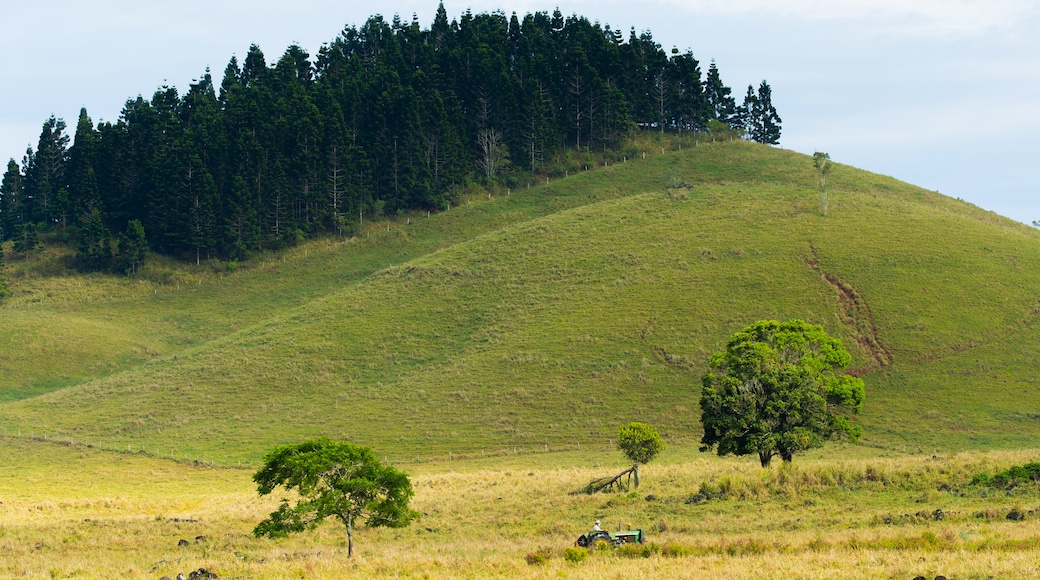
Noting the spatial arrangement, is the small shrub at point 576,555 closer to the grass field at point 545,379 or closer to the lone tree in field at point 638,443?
the grass field at point 545,379

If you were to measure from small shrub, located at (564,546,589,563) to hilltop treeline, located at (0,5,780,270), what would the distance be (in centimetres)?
9359

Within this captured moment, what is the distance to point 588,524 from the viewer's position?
109 feet

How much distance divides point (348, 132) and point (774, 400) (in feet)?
286

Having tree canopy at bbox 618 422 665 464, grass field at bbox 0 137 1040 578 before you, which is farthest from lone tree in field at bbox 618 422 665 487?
grass field at bbox 0 137 1040 578

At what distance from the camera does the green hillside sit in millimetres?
64438

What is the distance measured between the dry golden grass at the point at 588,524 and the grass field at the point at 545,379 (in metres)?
0.18

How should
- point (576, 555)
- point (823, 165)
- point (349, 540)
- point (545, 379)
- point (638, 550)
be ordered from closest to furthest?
point (576, 555) < point (638, 550) < point (349, 540) < point (545, 379) < point (823, 165)

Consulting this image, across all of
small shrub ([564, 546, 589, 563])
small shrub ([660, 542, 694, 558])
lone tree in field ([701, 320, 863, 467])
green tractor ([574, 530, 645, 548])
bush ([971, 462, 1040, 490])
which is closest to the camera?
small shrub ([564, 546, 589, 563])

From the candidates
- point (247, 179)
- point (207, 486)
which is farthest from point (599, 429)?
point (247, 179)

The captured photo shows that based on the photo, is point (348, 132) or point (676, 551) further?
point (348, 132)

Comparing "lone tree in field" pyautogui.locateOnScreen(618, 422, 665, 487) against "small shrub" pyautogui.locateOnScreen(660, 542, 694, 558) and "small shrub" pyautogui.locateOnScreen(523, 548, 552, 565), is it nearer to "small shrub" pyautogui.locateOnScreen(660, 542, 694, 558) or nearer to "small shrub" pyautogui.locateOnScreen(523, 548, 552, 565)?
"small shrub" pyautogui.locateOnScreen(660, 542, 694, 558)

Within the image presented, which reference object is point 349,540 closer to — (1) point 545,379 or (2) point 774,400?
(2) point 774,400

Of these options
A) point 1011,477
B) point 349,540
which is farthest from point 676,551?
point 1011,477

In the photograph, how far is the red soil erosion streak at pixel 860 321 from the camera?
2704 inches
